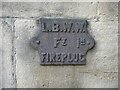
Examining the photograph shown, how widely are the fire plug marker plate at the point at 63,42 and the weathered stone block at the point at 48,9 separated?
0.06 metres

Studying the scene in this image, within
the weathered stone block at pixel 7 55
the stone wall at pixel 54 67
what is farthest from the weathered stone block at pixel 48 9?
the weathered stone block at pixel 7 55

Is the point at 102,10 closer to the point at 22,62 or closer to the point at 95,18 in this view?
the point at 95,18

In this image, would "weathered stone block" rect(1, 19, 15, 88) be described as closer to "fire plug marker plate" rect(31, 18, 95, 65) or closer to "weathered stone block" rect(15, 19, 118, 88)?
"weathered stone block" rect(15, 19, 118, 88)

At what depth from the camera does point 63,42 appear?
2592 mm

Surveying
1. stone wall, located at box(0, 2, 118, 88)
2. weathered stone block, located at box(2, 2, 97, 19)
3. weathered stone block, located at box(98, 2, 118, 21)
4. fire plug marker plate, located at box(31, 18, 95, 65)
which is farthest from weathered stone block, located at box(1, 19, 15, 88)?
weathered stone block, located at box(98, 2, 118, 21)

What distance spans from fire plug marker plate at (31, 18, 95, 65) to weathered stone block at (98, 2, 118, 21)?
17cm

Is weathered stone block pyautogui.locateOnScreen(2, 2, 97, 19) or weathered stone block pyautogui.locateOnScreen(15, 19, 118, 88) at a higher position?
weathered stone block pyautogui.locateOnScreen(2, 2, 97, 19)

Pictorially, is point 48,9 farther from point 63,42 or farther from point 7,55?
point 7,55

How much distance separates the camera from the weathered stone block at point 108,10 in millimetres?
2580

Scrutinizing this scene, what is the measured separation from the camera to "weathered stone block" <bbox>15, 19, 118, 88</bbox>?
8.52 ft

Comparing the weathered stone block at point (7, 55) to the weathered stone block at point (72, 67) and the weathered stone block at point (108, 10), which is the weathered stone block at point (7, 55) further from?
the weathered stone block at point (108, 10)

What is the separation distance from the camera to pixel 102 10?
2.59 metres

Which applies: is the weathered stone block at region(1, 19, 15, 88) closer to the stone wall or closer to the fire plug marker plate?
the stone wall

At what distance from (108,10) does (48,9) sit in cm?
53
